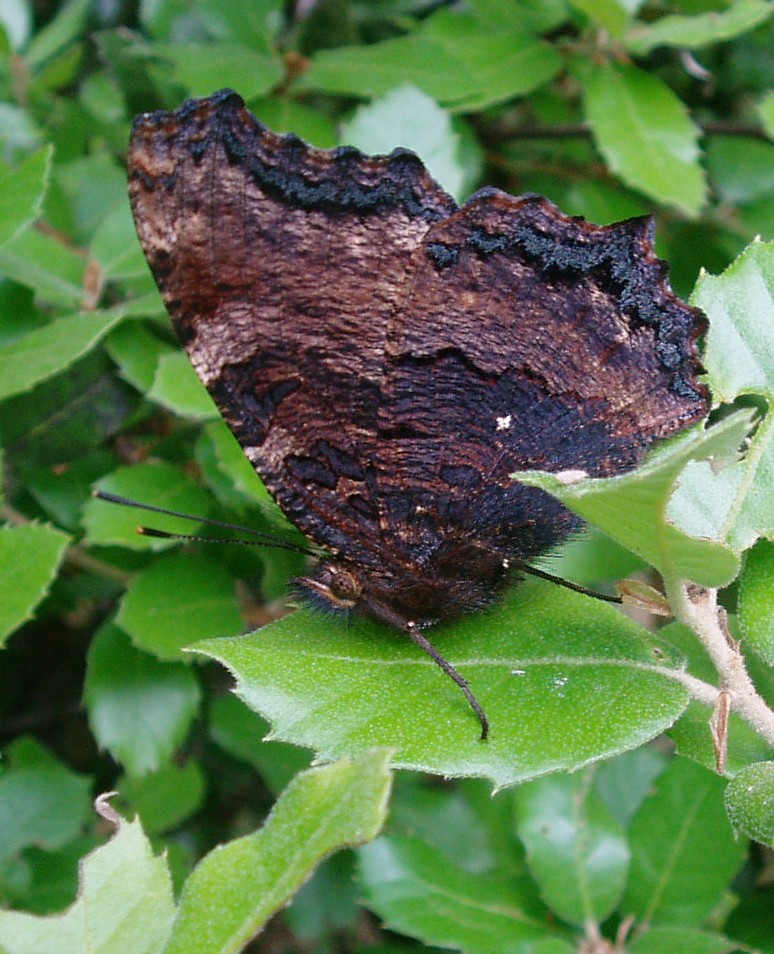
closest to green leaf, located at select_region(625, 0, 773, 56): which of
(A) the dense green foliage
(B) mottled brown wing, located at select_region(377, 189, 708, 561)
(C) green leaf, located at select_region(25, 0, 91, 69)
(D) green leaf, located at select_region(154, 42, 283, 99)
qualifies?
(A) the dense green foliage

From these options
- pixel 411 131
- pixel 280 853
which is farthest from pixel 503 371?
pixel 280 853

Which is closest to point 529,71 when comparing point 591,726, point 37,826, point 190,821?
point 591,726

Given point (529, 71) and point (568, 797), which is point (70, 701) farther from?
point (529, 71)

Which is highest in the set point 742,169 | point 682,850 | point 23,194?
point 23,194

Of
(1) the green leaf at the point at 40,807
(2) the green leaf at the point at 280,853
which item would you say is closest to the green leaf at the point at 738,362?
Answer: (2) the green leaf at the point at 280,853

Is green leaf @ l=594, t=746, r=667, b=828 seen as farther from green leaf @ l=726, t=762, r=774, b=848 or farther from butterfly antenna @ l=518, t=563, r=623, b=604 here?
green leaf @ l=726, t=762, r=774, b=848

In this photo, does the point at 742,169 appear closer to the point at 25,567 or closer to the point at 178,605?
the point at 178,605
